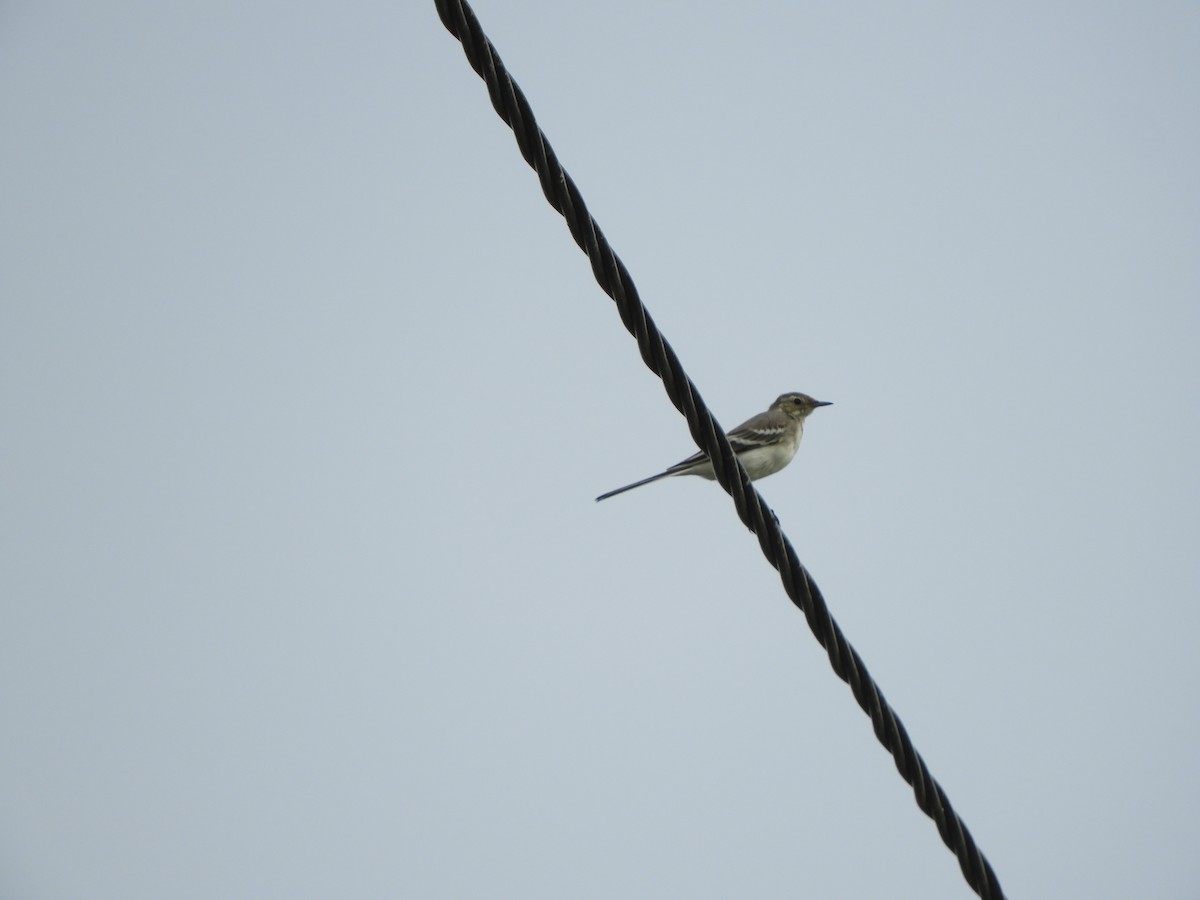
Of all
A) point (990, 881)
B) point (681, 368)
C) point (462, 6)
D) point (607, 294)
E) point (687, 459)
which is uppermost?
point (687, 459)

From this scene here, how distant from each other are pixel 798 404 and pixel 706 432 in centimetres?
843

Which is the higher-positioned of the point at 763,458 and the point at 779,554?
the point at 763,458

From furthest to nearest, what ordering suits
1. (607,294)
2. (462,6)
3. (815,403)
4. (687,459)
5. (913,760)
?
(815,403)
(687,459)
(913,760)
(607,294)
(462,6)

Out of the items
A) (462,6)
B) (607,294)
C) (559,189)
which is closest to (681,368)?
(607,294)

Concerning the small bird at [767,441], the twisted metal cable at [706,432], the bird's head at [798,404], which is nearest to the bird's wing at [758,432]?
the small bird at [767,441]

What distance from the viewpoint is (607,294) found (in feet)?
11.4

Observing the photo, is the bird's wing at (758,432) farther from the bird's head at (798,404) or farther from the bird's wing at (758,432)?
the bird's head at (798,404)

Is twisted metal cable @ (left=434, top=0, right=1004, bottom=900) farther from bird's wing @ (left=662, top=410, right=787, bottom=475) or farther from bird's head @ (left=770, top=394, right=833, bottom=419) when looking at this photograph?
bird's head @ (left=770, top=394, right=833, bottom=419)

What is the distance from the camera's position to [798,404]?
11.9 metres

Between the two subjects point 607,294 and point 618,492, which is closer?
point 607,294

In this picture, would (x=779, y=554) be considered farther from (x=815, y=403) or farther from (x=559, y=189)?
(x=815, y=403)

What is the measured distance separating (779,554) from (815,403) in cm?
843

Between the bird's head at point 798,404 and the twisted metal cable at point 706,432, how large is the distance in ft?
26.1

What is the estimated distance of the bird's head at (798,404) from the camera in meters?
11.8
